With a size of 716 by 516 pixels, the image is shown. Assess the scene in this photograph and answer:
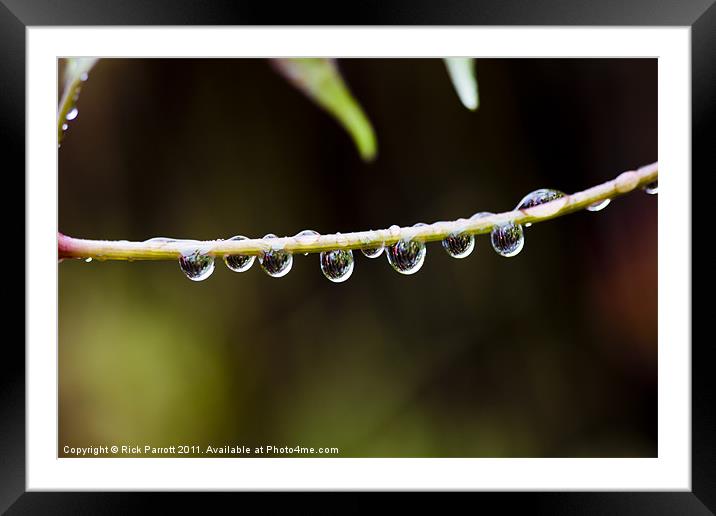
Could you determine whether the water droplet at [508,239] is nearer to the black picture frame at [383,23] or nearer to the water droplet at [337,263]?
the water droplet at [337,263]

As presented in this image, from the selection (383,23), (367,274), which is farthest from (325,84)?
(367,274)

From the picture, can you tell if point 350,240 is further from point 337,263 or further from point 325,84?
point 325,84

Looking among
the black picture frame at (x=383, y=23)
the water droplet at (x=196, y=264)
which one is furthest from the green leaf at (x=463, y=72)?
the water droplet at (x=196, y=264)

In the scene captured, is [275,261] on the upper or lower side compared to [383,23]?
lower

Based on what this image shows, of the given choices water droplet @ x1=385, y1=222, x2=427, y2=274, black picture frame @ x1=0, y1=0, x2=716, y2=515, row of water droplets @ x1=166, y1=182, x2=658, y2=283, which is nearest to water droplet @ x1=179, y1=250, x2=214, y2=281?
row of water droplets @ x1=166, y1=182, x2=658, y2=283

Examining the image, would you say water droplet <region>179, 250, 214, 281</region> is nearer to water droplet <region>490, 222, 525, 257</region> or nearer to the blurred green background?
water droplet <region>490, 222, 525, 257</region>

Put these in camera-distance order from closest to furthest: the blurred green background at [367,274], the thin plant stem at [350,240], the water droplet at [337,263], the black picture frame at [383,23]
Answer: the thin plant stem at [350,240]
the water droplet at [337,263]
the black picture frame at [383,23]
the blurred green background at [367,274]
